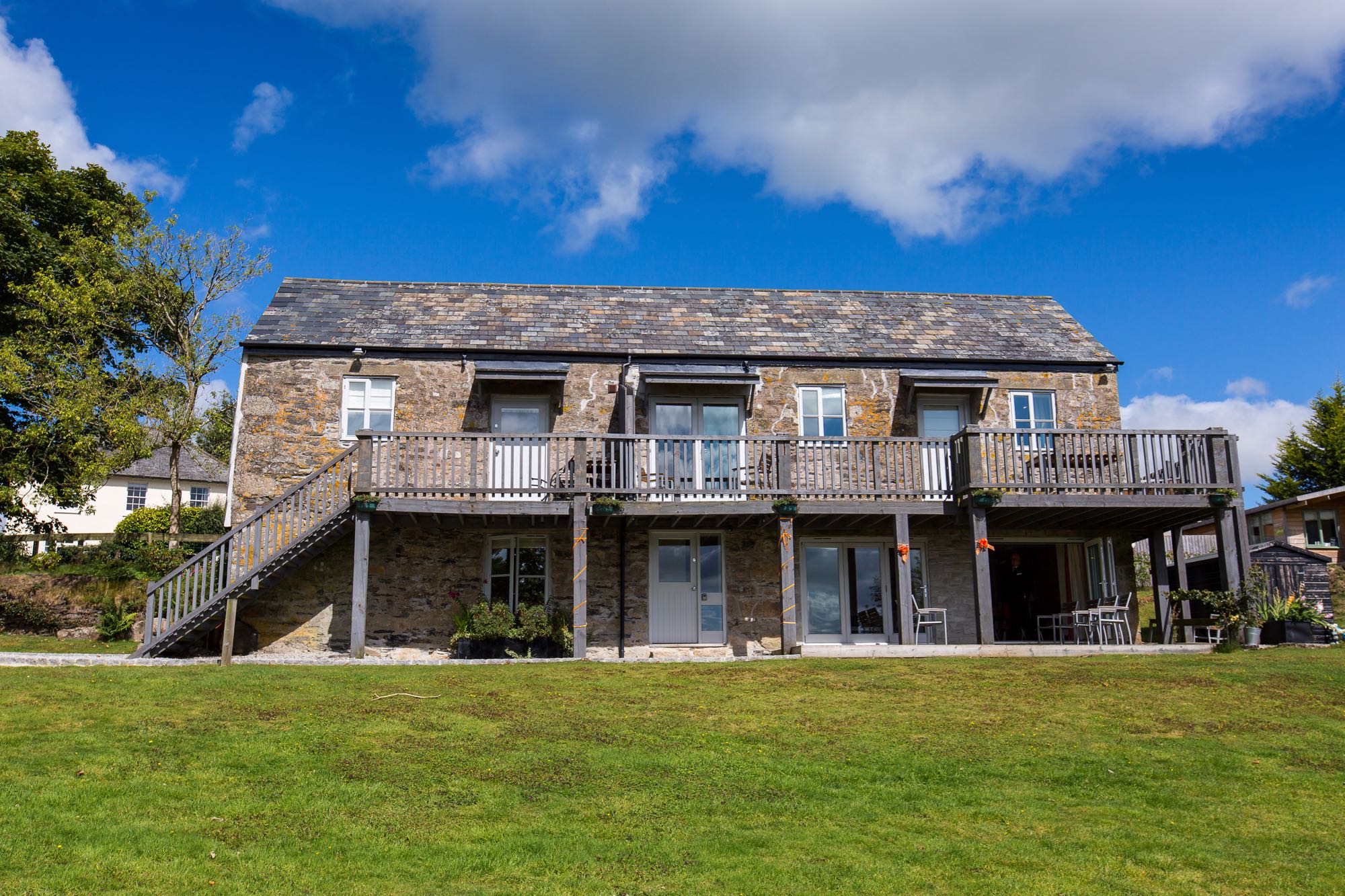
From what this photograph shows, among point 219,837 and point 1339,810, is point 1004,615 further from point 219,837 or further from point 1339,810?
point 219,837

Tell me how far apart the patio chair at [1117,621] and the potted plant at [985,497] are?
97.2 inches

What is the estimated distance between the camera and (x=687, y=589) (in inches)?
760

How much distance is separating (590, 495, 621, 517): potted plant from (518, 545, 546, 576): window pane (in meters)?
2.31

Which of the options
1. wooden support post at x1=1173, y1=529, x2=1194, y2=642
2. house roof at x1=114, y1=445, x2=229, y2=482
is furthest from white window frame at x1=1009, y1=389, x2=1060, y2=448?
house roof at x1=114, y1=445, x2=229, y2=482

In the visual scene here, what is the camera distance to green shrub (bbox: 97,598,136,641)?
19.7 m

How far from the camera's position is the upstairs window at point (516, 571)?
19109 millimetres

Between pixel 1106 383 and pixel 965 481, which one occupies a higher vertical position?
pixel 1106 383

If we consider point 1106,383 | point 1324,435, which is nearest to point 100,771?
point 1106,383

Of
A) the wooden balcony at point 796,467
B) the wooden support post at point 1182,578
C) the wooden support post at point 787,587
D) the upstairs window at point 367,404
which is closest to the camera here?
the wooden support post at point 787,587

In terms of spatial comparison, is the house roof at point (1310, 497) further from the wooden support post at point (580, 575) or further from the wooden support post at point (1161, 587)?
the wooden support post at point (580, 575)

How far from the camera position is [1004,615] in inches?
853

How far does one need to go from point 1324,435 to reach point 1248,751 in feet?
98.6

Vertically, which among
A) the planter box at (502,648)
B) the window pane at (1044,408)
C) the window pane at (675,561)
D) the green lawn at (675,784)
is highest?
the window pane at (1044,408)

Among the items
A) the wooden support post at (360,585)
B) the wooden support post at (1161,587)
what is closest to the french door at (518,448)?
the wooden support post at (360,585)
